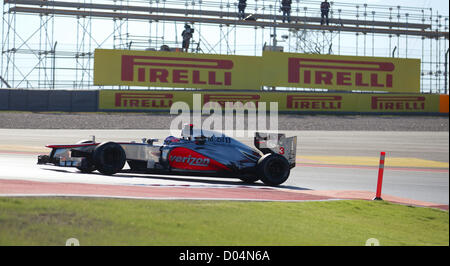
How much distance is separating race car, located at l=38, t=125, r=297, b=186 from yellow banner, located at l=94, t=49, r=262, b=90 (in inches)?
867

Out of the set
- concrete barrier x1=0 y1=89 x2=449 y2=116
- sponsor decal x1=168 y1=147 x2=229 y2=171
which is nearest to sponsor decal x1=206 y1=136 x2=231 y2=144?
sponsor decal x1=168 y1=147 x2=229 y2=171

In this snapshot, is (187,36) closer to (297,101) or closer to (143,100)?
(143,100)

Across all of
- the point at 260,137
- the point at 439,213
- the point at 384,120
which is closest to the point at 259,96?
the point at 384,120

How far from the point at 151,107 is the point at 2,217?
2813 cm

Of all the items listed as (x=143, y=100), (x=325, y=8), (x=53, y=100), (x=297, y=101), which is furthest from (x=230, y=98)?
(x=325, y=8)

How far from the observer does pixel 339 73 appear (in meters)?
37.2

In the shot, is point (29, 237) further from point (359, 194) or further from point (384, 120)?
point (384, 120)

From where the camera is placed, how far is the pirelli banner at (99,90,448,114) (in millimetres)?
33438

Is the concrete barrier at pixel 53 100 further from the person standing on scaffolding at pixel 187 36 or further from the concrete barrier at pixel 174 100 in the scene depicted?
the person standing on scaffolding at pixel 187 36

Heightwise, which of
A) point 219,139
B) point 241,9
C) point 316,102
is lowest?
point 219,139

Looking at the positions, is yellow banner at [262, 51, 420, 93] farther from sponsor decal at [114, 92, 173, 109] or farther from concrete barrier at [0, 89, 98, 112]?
concrete barrier at [0, 89, 98, 112]

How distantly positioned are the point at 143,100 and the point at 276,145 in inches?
868

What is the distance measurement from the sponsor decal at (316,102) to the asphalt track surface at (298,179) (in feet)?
28.0

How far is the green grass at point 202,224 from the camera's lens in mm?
5605
